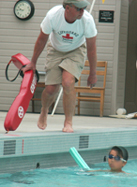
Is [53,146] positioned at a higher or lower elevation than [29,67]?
lower

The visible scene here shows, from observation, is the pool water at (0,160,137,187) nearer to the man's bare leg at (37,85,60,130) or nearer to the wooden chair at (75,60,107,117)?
the man's bare leg at (37,85,60,130)

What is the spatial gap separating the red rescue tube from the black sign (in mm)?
3545

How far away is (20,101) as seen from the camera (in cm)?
367

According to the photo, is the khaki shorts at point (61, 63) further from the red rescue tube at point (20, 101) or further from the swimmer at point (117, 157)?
the swimmer at point (117, 157)

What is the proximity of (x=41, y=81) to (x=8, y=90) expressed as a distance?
0.67 metres

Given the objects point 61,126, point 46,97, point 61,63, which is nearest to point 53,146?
point 46,97

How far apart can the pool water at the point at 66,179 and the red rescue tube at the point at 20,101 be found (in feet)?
1.48

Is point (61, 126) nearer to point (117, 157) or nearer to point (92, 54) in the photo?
point (92, 54)

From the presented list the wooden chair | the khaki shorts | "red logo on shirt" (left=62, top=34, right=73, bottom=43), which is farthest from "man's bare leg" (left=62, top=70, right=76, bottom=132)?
the wooden chair

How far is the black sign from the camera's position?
7258mm

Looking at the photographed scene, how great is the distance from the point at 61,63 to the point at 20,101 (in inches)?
22.2

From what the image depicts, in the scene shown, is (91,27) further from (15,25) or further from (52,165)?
(15,25)

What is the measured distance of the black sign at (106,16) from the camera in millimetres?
7258

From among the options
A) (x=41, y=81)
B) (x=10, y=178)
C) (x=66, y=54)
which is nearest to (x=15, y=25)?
(x=41, y=81)
